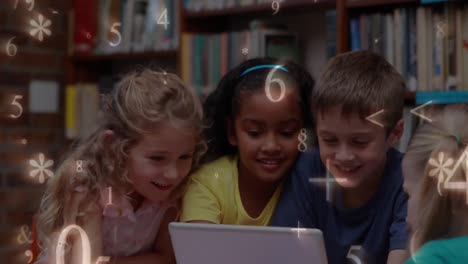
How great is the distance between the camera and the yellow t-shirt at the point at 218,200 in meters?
1.07

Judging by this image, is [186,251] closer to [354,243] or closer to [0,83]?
[354,243]

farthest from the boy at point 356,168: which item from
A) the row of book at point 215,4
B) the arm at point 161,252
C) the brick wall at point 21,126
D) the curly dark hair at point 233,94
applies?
the brick wall at point 21,126

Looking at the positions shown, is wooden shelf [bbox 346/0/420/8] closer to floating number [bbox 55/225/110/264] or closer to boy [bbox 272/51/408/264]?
boy [bbox 272/51/408/264]

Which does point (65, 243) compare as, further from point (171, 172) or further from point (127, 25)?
point (127, 25)

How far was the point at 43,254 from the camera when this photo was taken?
1139 millimetres

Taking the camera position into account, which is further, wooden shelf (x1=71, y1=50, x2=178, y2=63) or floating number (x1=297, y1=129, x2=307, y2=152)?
wooden shelf (x1=71, y1=50, x2=178, y2=63)

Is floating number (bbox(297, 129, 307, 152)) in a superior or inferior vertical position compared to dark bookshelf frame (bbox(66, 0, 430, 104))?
inferior

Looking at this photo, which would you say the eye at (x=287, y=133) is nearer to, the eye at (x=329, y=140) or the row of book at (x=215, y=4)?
the eye at (x=329, y=140)

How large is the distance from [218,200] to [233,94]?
0.60 ft

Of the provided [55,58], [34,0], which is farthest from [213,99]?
[55,58]

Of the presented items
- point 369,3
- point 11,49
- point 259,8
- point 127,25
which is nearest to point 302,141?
point 369,3

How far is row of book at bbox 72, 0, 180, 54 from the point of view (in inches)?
73.5

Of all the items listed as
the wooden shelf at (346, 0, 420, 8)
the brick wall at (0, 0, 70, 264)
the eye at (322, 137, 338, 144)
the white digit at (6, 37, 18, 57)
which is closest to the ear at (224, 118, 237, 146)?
the eye at (322, 137, 338, 144)

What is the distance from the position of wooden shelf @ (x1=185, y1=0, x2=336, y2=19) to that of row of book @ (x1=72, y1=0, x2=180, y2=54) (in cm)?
8
